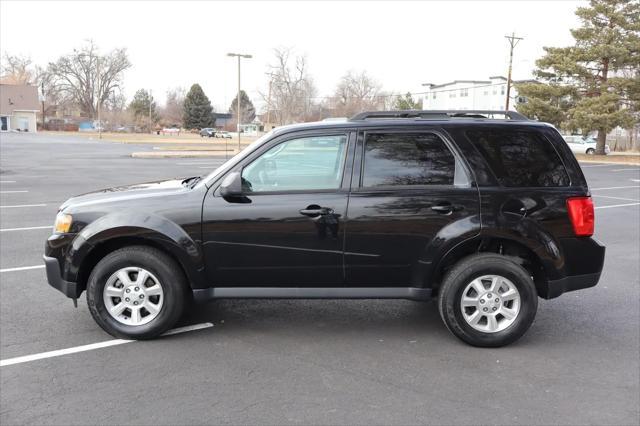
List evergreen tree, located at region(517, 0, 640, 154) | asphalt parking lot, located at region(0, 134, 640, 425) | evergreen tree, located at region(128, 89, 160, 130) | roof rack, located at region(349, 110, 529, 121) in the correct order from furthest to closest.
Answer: evergreen tree, located at region(128, 89, 160, 130) < evergreen tree, located at region(517, 0, 640, 154) < roof rack, located at region(349, 110, 529, 121) < asphalt parking lot, located at region(0, 134, 640, 425)

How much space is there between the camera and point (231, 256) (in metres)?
4.32

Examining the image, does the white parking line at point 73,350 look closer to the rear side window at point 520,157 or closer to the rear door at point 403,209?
the rear door at point 403,209

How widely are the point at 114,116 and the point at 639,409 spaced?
10557cm

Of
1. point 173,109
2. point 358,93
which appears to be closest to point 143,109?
point 173,109

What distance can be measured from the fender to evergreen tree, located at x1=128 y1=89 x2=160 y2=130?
96073 millimetres

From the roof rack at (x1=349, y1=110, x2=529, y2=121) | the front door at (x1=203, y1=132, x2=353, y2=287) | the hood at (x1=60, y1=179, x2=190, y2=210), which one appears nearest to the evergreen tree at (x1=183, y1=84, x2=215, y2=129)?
the hood at (x1=60, y1=179, x2=190, y2=210)

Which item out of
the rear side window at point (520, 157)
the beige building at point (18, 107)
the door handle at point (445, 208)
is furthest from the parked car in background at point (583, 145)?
the beige building at point (18, 107)

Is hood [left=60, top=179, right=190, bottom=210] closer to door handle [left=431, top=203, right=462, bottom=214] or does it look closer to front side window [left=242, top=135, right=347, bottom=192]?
front side window [left=242, top=135, right=347, bottom=192]

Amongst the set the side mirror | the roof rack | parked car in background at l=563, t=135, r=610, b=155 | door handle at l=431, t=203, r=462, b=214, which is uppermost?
parked car in background at l=563, t=135, r=610, b=155

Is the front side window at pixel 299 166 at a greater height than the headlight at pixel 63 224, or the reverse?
the front side window at pixel 299 166

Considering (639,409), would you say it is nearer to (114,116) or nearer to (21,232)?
(21,232)

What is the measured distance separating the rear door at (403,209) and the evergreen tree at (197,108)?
330ft

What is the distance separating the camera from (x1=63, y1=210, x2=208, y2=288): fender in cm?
426

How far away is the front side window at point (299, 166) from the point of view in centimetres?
437
